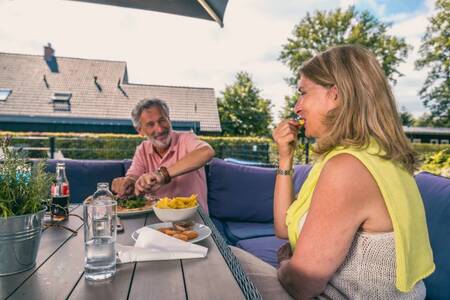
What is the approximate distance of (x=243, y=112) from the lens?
2930 cm

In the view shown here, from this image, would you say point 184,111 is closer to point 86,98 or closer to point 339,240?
point 86,98

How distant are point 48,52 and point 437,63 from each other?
23726 mm

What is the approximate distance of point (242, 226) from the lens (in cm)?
324

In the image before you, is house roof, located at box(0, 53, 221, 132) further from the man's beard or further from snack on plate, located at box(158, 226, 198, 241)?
snack on plate, located at box(158, 226, 198, 241)

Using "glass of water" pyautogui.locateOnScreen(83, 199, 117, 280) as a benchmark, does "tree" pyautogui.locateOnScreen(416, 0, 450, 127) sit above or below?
above

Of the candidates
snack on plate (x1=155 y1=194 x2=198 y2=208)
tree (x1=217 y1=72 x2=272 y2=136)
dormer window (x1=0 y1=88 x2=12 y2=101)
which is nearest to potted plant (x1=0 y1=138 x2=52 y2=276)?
snack on plate (x1=155 y1=194 x2=198 y2=208)

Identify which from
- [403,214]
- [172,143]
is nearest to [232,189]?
[172,143]

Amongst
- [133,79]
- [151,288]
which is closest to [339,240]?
[151,288]

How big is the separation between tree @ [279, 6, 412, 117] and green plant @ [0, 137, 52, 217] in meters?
21.8

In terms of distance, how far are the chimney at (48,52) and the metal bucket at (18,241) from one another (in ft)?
69.8

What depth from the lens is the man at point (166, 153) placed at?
2.42 m

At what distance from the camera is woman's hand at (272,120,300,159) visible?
177 cm

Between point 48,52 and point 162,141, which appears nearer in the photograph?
point 162,141

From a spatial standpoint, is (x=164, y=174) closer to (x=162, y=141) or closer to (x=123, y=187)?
(x=123, y=187)
